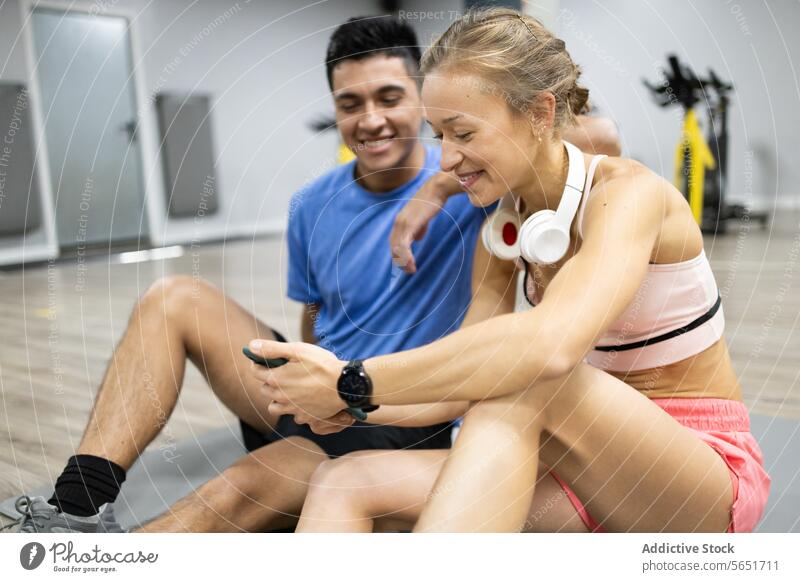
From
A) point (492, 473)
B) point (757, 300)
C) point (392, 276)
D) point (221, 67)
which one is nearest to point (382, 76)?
point (392, 276)

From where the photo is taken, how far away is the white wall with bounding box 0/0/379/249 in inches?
138

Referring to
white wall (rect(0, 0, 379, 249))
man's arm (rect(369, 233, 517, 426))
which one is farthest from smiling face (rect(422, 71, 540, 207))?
white wall (rect(0, 0, 379, 249))

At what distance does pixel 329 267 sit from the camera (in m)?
1.03

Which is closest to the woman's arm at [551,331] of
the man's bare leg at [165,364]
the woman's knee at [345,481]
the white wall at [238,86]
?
the woman's knee at [345,481]

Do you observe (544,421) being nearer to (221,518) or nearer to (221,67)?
(221,518)

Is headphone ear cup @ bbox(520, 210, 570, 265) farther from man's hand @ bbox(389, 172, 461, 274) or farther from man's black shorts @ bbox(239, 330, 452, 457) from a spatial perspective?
man's black shorts @ bbox(239, 330, 452, 457)

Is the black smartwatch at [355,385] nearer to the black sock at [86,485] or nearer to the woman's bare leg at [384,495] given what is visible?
the woman's bare leg at [384,495]

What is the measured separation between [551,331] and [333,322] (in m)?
0.47

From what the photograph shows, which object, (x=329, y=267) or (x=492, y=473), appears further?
(x=329, y=267)

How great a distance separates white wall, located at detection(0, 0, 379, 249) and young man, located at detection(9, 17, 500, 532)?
182cm

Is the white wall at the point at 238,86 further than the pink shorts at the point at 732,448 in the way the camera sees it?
Yes

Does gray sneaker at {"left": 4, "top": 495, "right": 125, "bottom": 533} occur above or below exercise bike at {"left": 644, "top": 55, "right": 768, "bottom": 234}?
below

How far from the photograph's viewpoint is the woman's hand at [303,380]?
69 cm
